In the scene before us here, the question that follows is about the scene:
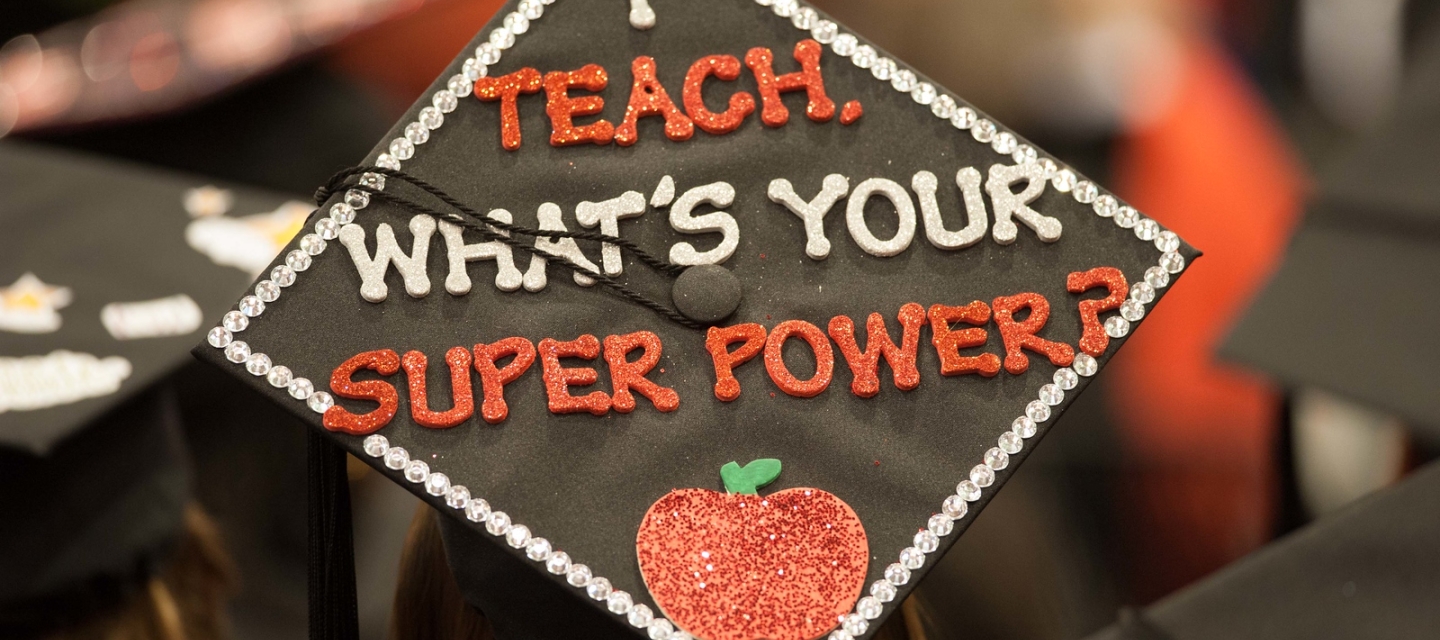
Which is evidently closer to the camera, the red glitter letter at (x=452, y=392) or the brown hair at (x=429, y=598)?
the red glitter letter at (x=452, y=392)

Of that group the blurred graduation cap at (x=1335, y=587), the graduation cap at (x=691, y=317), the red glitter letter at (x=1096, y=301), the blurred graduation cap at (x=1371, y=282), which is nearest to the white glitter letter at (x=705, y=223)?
the graduation cap at (x=691, y=317)

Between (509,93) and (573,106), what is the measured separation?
1.8 inches

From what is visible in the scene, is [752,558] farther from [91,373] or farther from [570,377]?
[91,373]

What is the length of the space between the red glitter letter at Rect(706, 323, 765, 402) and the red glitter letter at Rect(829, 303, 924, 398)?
0.18ft

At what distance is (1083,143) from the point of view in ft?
7.34

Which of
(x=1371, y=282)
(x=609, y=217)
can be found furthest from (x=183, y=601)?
(x=1371, y=282)

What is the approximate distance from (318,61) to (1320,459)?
227 centimetres

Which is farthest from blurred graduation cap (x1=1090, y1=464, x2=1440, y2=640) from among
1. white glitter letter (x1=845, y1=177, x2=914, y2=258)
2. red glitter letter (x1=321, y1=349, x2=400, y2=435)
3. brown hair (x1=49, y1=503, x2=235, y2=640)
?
brown hair (x1=49, y1=503, x2=235, y2=640)

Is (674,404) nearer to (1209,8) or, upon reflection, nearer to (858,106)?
(858,106)

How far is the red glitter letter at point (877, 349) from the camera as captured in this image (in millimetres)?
747

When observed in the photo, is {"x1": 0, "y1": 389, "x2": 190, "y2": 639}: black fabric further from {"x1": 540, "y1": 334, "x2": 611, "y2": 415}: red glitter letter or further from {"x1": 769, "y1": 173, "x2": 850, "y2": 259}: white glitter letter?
{"x1": 769, "y1": 173, "x2": 850, "y2": 259}: white glitter letter

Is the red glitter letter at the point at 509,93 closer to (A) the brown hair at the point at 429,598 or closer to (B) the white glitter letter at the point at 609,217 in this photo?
(B) the white glitter letter at the point at 609,217

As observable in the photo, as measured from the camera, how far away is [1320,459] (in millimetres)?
1771

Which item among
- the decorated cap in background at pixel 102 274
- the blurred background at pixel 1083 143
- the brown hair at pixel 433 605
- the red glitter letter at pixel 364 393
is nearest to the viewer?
the red glitter letter at pixel 364 393
